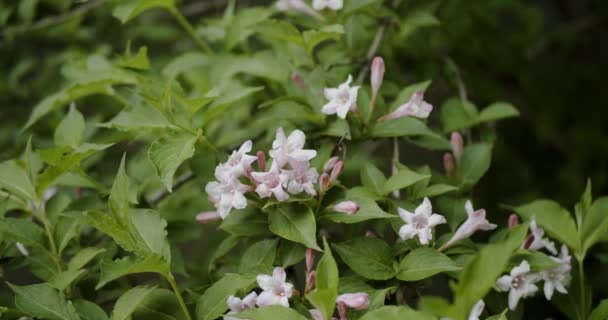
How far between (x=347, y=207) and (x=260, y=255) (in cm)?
22

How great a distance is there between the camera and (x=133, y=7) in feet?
5.58

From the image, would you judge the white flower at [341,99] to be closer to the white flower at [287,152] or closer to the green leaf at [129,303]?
the white flower at [287,152]

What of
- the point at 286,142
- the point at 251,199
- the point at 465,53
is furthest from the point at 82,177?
the point at 465,53

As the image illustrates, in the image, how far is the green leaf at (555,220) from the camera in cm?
143

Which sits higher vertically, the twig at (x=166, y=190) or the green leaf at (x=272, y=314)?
the green leaf at (x=272, y=314)

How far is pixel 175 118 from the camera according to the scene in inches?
57.2

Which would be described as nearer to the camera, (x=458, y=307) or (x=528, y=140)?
(x=458, y=307)

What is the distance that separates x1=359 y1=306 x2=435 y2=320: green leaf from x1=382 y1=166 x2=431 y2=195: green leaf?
0.34 meters

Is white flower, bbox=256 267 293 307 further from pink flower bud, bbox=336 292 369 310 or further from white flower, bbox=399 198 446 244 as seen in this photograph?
white flower, bbox=399 198 446 244

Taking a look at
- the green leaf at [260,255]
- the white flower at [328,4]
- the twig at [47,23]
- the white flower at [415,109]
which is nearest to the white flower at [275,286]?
the green leaf at [260,255]

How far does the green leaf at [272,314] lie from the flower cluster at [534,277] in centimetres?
46

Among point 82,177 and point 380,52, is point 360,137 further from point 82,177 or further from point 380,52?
point 82,177

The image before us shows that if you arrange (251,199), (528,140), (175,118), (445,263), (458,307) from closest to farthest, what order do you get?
(458,307)
(445,263)
(251,199)
(175,118)
(528,140)

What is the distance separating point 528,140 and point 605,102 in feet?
1.38
